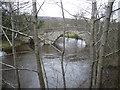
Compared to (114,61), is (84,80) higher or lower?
lower

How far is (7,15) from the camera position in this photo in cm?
341

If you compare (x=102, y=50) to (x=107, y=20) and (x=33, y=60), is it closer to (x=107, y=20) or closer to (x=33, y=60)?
(x=107, y=20)

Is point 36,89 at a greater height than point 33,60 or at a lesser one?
lesser

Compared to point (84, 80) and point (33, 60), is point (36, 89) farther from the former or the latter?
point (33, 60)

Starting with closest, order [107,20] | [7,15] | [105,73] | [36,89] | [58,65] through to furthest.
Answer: [107,20] < [7,15] < [36,89] < [105,73] < [58,65]

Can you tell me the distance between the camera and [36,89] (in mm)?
4711

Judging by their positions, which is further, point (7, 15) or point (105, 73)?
point (105, 73)

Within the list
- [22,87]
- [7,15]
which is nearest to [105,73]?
[22,87]

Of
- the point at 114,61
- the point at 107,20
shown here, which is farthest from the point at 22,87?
the point at 107,20

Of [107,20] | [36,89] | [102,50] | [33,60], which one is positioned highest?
[107,20]

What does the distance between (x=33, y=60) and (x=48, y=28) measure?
9.22ft

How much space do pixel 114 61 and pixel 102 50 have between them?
4613 millimetres

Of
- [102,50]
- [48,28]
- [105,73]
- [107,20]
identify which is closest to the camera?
[107,20]

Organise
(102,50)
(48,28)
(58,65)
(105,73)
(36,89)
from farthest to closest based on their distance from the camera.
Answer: (58,65) < (105,73) < (36,89) < (48,28) < (102,50)
